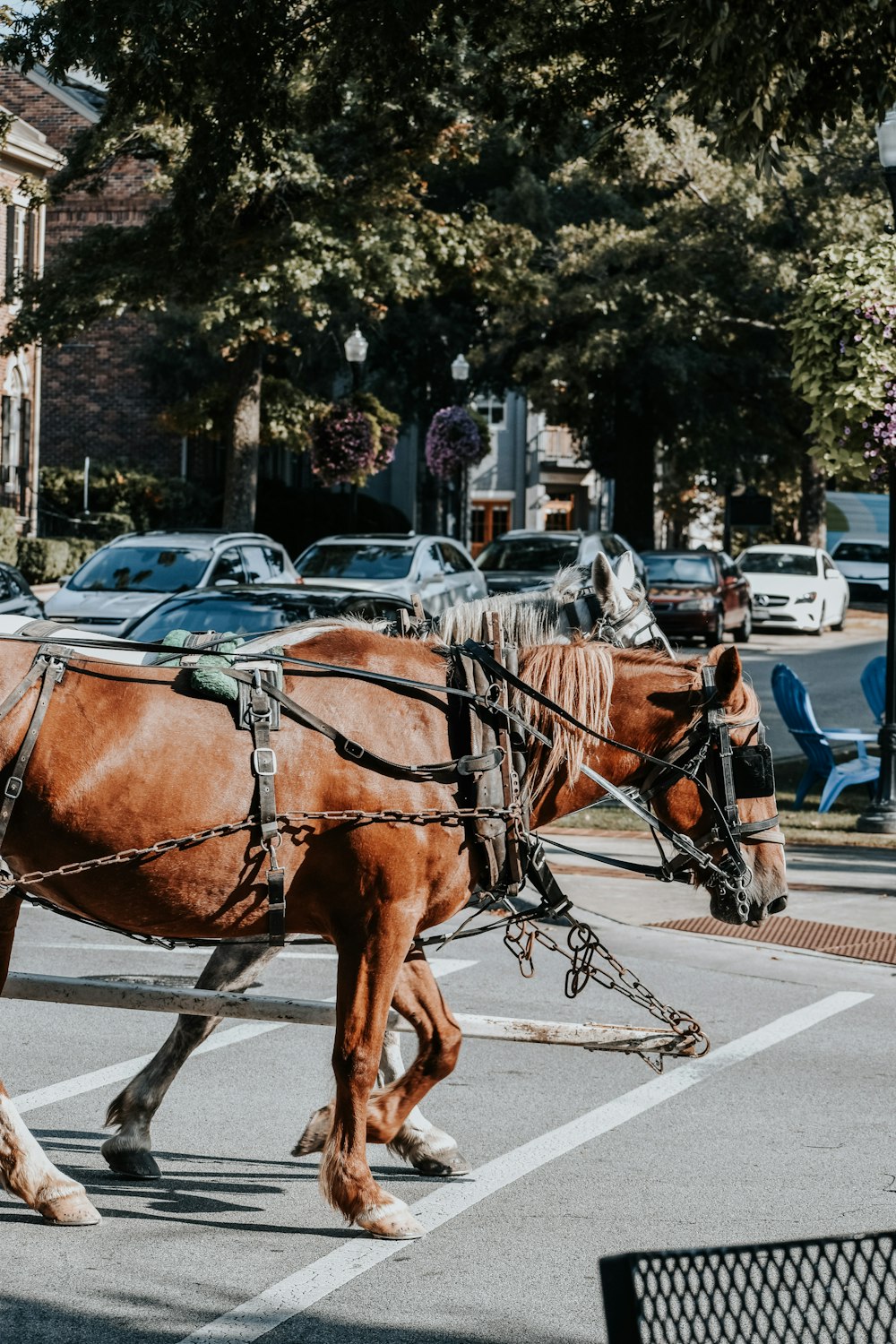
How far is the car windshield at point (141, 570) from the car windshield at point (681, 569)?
1316 cm

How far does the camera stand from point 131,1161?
18.2 feet

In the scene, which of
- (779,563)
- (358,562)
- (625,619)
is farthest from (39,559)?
(625,619)

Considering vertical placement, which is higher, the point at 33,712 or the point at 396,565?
the point at 396,565

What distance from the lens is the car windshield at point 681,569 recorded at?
31328 mm

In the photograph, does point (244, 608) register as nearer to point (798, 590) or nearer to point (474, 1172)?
point (474, 1172)

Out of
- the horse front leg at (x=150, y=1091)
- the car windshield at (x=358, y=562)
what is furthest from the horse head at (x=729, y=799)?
the car windshield at (x=358, y=562)

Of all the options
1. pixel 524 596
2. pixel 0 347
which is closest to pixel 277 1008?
pixel 524 596

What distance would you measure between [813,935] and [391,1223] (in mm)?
5702

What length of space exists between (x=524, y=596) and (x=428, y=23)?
30.0 feet

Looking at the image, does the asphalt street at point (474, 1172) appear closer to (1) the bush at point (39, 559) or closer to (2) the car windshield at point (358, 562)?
(2) the car windshield at point (358, 562)

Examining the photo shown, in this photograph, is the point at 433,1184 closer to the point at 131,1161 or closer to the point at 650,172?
the point at 131,1161

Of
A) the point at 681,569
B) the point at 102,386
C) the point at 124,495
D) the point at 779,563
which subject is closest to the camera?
the point at 681,569

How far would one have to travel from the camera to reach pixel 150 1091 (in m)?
5.54

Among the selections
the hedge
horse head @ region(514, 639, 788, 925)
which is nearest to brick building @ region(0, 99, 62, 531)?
the hedge
